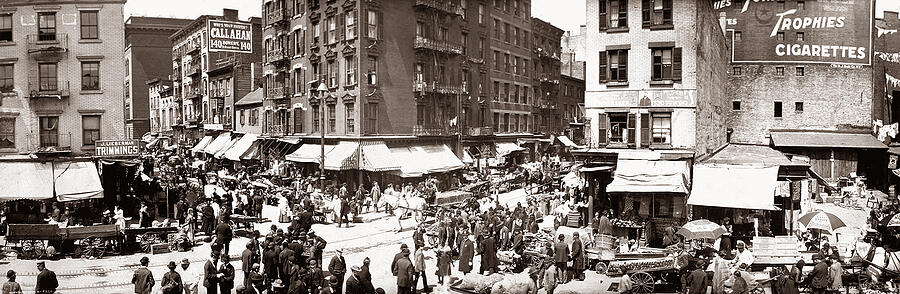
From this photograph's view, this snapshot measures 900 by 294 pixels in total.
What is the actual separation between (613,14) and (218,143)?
41.2 metres

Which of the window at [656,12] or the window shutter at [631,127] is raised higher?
the window at [656,12]

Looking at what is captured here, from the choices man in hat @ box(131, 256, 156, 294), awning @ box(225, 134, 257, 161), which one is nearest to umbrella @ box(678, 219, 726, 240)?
man in hat @ box(131, 256, 156, 294)

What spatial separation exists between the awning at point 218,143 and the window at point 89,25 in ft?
91.1

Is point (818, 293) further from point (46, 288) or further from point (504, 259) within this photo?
point (46, 288)

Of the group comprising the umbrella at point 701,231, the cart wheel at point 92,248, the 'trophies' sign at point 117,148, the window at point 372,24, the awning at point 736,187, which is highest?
the window at point 372,24

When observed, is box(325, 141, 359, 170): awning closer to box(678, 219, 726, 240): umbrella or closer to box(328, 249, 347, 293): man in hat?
box(678, 219, 726, 240): umbrella

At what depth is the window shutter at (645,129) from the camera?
1132 inches

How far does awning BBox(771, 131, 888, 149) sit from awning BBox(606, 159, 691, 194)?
1812 cm

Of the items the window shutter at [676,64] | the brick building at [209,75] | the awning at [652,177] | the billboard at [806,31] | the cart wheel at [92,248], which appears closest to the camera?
the cart wheel at [92,248]

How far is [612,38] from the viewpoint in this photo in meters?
29.3

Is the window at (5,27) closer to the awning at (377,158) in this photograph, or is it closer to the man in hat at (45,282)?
the man in hat at (45,282)

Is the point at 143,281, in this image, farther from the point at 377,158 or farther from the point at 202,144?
the point at 202,144

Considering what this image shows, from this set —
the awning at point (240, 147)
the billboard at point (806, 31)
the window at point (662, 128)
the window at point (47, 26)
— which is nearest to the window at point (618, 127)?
the window at point (662, 128)

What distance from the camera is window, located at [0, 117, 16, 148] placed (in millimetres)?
27062
